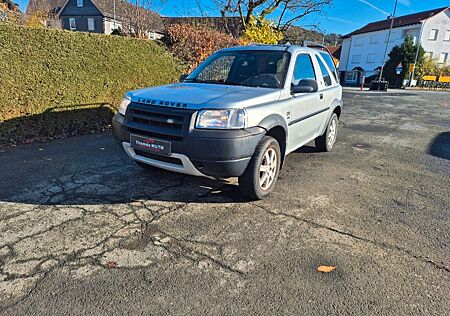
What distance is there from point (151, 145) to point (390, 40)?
49.7m

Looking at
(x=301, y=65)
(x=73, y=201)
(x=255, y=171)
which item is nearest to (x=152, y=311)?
(x=255, y=171)

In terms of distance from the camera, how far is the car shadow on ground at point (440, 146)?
6.20 metres

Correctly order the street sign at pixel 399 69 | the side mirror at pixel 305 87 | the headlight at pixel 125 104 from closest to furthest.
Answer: the headlight at pixel 125 104, the side mirror at pixel 305 87, the street sign at pixel 399 69

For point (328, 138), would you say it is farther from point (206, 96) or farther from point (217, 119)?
point (217, 119)

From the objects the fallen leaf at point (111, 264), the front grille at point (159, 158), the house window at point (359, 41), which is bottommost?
the fallen leaf at point (111, 264)

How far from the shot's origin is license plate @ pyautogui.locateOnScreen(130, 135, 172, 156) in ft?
10.7

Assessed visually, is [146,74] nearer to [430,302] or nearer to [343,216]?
[343,216]

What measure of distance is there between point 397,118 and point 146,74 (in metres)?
8.88

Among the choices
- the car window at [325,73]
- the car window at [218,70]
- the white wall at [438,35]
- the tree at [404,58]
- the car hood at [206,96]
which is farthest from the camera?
the white wall at [438,35]

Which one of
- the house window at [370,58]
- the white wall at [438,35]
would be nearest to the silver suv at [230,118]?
the white wall at [438,35]

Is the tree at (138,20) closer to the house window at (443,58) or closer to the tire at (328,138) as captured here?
the tire at (328,138)

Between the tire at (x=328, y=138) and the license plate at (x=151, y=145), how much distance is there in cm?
348

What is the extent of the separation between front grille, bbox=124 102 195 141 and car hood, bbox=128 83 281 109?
7 cm

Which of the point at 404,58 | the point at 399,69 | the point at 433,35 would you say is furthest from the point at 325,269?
the point at 433,35
